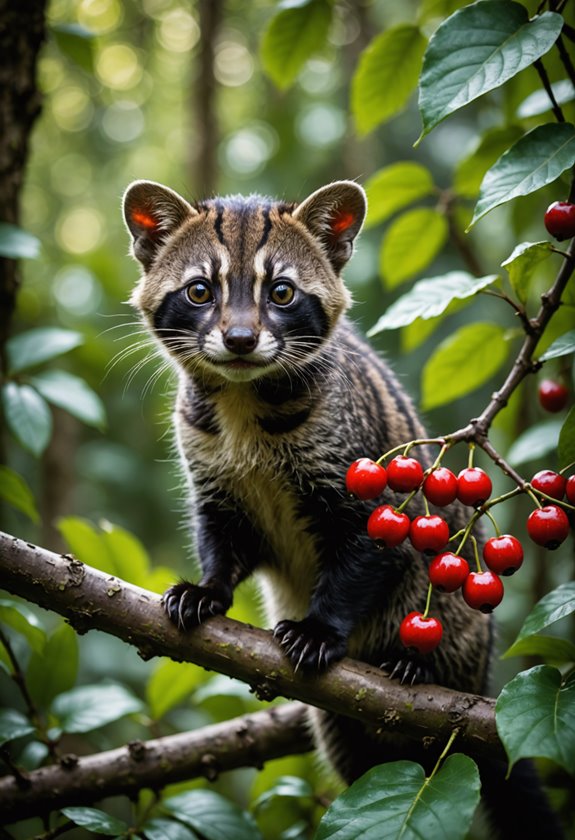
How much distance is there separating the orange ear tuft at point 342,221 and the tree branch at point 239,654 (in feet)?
6.18

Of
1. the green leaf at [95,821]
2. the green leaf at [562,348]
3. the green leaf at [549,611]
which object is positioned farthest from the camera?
the green leaf at [95,821]

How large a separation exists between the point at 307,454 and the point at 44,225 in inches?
362

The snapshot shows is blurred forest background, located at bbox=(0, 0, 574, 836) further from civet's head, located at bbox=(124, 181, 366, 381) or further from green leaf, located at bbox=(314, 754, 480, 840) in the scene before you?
green leaf, located at bbox=(314, 754, 480, 840)

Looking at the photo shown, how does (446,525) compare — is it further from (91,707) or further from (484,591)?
(91,707)

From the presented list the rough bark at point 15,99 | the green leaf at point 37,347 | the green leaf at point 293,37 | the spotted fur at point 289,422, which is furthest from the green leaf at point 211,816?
the green leaf at point 293,37

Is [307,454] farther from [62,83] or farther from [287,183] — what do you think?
[62,83]


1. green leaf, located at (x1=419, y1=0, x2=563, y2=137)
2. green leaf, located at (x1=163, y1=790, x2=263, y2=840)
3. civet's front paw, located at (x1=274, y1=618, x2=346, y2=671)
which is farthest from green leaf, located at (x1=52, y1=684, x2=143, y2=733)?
green leaf, located at (x1=419, y1=0, x2=563, y2=137)

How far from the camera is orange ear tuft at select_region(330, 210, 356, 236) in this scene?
153 inches

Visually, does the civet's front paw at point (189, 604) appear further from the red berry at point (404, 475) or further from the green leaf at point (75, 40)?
the green leaf at point (75, 40)

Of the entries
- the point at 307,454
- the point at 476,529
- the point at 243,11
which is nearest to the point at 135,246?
the point at 307,454

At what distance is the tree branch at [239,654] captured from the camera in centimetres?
283

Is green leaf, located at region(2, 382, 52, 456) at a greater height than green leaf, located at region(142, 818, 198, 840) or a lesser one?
greater

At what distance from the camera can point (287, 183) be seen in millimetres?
8195

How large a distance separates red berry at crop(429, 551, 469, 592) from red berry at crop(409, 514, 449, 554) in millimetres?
48
